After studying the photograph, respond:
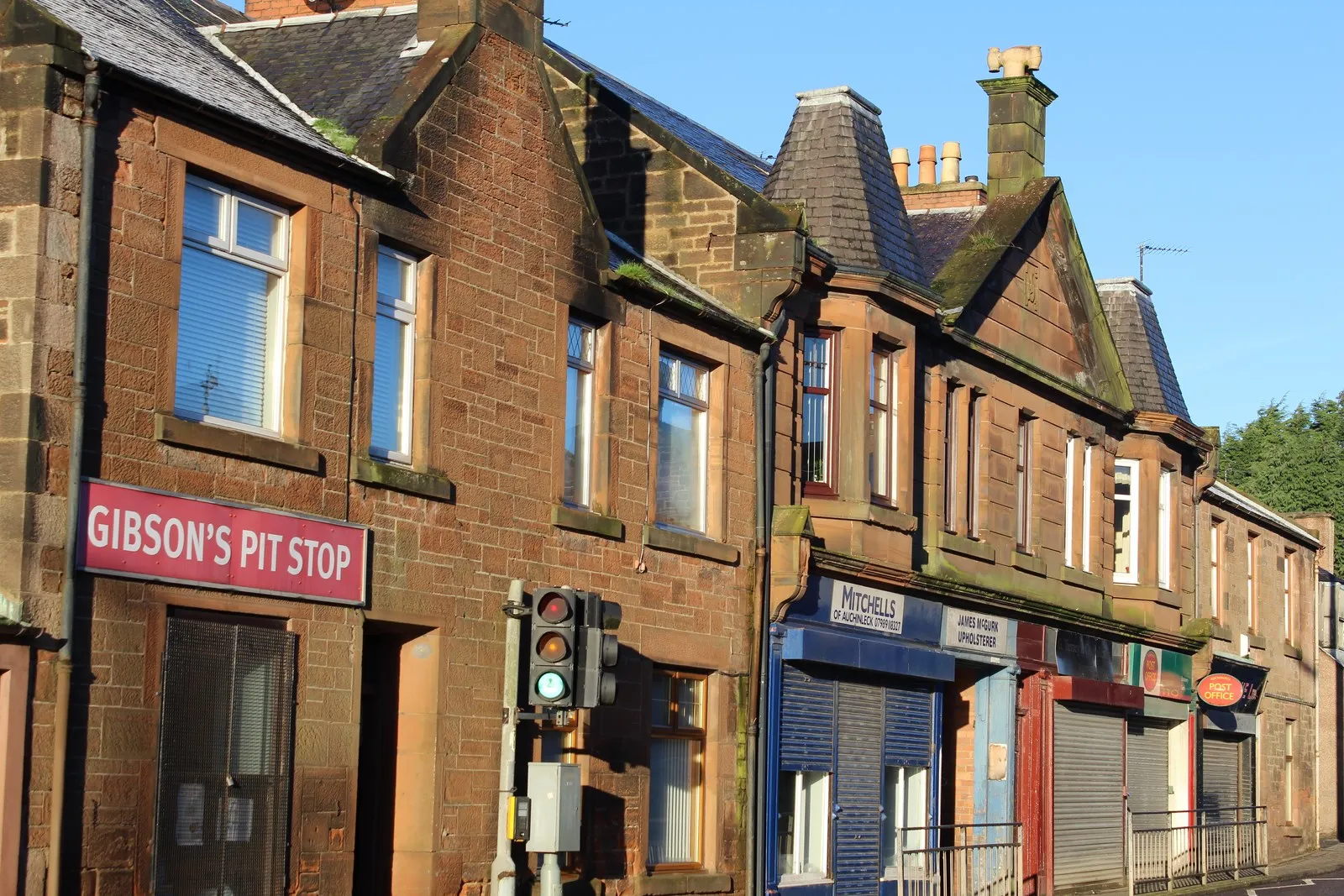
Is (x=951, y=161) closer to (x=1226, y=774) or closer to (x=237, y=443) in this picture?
(x=1226, y=774)

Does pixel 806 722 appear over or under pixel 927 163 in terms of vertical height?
under

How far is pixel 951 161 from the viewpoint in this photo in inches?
1335

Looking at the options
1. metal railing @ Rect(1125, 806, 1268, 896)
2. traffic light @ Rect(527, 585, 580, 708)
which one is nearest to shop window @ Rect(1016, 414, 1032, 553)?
metal railing @ Rect(1125, 806, 1268, 896)

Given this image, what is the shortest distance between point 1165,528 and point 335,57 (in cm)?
1945

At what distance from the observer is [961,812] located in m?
27.6

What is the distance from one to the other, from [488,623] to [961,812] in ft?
40.4

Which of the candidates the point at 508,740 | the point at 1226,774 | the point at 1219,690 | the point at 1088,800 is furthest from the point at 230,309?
the point at 1226,774

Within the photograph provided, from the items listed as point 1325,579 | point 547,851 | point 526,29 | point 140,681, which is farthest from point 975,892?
point 1325,579

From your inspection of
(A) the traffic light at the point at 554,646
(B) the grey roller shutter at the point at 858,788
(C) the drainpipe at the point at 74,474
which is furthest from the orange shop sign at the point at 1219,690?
(C) the drainpipe at the point at 74,474

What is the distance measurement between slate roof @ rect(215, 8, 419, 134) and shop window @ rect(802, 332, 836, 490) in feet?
21.5

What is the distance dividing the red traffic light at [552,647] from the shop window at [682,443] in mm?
4484

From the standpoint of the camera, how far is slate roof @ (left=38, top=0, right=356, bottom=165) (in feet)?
46.4

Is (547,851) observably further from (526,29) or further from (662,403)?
(526,29)

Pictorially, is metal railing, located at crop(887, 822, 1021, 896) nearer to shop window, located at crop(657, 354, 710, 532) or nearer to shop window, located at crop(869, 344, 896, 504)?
shop window, located at crop(869, 344, 896, 504)
